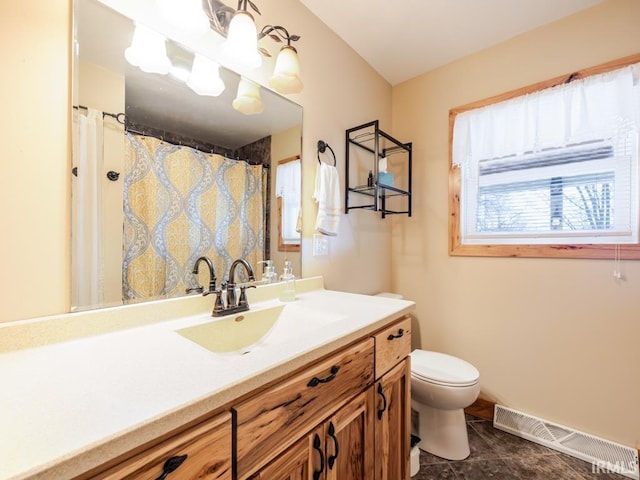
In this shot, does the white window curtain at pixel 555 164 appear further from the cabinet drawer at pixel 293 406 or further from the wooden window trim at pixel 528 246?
the cabinet drawer at pixel 293 406

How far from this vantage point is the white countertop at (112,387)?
36 cm

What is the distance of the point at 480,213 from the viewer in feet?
6.23

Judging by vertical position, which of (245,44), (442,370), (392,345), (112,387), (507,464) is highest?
(245,44)

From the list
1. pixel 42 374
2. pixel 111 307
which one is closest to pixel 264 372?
pixel 42 374

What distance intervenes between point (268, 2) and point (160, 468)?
1.74 metres

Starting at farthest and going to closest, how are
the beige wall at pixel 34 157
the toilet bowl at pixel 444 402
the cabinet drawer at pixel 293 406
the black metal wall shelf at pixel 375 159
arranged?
1. the black metal wall shelf at pixel 375 159
2. the toilet bowl at pixel 444 402
3. the beige wall at pixel 34 157
4. the cabinet drawer at pixel 293 406

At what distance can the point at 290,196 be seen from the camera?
1440 millimetres

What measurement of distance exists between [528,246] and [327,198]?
1302 millimetres

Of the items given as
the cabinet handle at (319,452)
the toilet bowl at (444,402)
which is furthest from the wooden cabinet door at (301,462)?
the toilet bowl at (444,402)

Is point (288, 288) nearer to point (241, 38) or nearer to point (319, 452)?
point (319, 452)

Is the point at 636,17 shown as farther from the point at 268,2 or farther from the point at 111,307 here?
the point at 111,307

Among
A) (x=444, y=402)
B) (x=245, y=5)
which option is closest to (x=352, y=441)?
(x=444, y=402)

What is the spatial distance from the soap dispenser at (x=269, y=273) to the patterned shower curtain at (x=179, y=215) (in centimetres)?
6

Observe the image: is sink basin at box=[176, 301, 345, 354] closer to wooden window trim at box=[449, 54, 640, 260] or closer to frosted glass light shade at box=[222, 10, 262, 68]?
frosted glass light shade at box=[222, 10, 262, 68]
